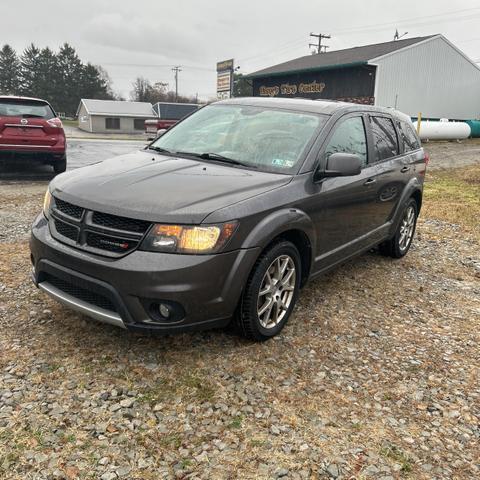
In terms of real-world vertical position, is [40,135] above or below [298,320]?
above

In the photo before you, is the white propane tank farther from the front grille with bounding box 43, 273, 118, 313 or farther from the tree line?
the tree line

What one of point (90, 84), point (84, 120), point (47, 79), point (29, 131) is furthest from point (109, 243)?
point (47, 79)

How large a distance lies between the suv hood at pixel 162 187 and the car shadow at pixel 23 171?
7.68m

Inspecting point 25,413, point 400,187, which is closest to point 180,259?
point 25,413

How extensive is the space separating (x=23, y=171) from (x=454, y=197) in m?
9.95

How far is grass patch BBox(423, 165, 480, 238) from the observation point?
8411 mm

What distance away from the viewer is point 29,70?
284 feet

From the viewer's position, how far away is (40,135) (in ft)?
32.7

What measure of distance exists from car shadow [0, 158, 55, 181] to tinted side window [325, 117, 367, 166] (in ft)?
26.7

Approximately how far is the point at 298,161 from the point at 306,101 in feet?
3.56

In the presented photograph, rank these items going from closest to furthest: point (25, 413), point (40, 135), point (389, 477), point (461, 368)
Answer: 1. point (389, 477)
2. point (25, 413)
3. point (461, 368)
4. point (40, 135)

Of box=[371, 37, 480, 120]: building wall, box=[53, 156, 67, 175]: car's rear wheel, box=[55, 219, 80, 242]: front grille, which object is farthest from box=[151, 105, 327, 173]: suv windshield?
box=[371, 37, 480, 120]: building wall

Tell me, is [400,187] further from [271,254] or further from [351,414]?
[351,414]

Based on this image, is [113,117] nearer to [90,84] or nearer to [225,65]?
[225,65]
